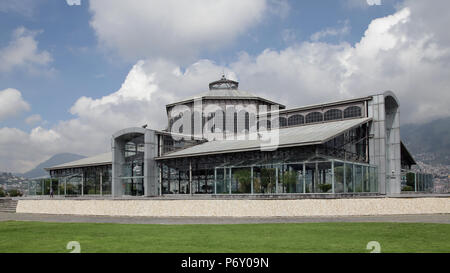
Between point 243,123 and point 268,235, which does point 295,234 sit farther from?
point 243,123

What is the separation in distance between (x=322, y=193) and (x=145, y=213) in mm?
14482

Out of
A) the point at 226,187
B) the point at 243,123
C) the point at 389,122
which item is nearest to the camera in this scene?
the point at 226,187

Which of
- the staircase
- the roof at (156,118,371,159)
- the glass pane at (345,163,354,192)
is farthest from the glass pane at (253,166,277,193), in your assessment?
the staircase

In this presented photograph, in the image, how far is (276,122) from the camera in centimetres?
5288

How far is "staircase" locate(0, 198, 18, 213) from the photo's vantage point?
40.2m

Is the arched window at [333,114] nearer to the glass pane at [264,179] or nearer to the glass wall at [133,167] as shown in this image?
the glass pane at [264,179]

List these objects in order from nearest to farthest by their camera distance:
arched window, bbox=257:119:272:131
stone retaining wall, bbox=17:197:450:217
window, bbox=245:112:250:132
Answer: stone retaining wall, bbox=17:197:450:217 < arched window, bbox=257:119:272:131 < window, bbox=245:112:250:132

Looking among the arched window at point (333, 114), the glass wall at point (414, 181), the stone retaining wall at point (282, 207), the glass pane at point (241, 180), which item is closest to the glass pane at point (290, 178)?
the glass pane at point (241, 180)

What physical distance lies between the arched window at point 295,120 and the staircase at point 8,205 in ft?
104

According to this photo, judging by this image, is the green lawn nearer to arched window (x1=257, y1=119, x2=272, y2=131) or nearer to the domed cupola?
arched window (x1=257, y1=119, x2=272, y2=131)

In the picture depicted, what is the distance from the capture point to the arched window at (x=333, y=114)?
46.3 meters

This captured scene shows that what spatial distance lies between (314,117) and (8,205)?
34.2 meters

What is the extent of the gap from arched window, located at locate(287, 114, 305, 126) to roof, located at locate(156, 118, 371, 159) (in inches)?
40.1

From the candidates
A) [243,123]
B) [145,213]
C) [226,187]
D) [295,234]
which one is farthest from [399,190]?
[295,234]
